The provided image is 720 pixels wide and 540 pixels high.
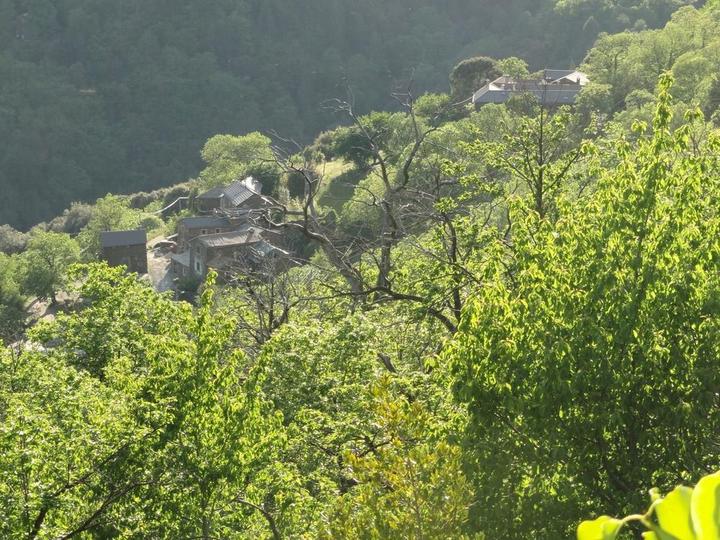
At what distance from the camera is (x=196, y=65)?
497ft

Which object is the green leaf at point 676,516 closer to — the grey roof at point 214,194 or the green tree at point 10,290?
the green tree at point 10,290

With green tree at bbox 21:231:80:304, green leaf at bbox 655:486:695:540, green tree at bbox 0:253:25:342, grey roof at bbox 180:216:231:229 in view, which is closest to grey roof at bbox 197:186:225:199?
grey roof at bbox 180:216:231:229

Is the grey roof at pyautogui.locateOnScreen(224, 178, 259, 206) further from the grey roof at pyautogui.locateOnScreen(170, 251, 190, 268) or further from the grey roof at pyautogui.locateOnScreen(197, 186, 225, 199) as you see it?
the grey roof at pyautogui.locateOnScreen(170, 251, 190, 268)

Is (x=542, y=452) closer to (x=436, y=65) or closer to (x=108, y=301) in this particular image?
(x=108, y=301)

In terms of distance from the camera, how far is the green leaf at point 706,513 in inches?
78.9

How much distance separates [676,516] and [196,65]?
157 m

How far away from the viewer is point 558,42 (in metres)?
136

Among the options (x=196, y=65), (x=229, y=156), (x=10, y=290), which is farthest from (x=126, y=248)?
(x=196, y=65)

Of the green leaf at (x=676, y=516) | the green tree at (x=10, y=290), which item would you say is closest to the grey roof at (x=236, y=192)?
the green tree at (x=10, y=290)

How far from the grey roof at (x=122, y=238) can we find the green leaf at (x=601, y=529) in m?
79.3

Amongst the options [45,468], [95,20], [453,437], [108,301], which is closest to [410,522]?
[453,437]

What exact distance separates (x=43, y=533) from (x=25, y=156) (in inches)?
5205

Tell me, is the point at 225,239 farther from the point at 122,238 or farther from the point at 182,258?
the point at 122,238

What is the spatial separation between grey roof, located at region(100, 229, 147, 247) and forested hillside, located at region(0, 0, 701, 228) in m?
53.9
